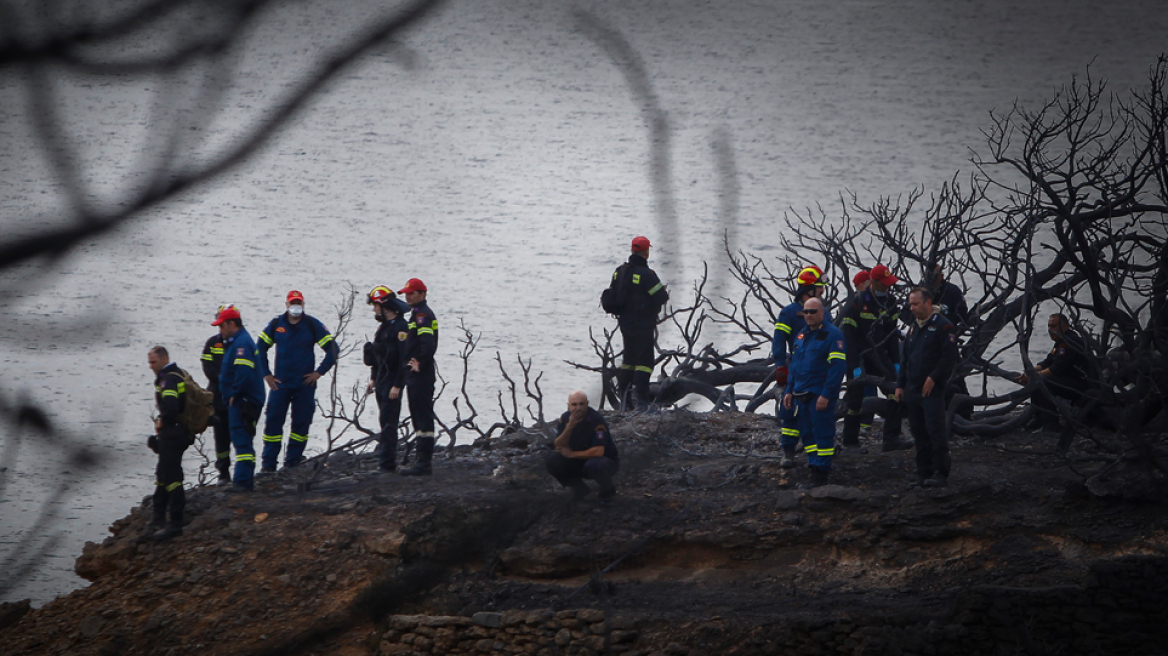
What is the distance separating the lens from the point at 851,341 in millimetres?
10055

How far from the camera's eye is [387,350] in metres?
10.1

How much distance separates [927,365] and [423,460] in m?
5.24

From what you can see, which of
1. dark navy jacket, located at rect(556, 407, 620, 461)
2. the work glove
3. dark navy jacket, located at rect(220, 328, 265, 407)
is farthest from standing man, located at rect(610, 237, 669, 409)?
dark navy jacket, located at rect(220, 328, 265, 407)

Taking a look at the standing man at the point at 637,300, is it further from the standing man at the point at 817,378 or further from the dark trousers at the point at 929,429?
the dark trousers at the point at 929,429

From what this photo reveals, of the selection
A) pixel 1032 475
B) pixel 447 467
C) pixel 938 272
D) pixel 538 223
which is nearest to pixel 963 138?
pixel 538 223

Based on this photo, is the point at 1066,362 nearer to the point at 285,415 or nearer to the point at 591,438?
the point at 591,438

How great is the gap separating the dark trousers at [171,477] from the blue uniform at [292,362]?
1.19m

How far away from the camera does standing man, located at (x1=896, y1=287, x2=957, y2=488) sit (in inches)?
327

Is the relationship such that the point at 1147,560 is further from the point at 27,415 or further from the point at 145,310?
the point at 145,310

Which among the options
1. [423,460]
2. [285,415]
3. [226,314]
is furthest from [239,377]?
[423,460]

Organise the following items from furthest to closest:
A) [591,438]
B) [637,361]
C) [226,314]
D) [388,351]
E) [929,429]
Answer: [637,361] < [388,351] < [226,314] < [591,438] < [929,429]

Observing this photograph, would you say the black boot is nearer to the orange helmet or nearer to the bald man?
the orange helmet

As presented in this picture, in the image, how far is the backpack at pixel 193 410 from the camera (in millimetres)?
8711

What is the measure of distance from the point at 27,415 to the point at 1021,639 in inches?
314
